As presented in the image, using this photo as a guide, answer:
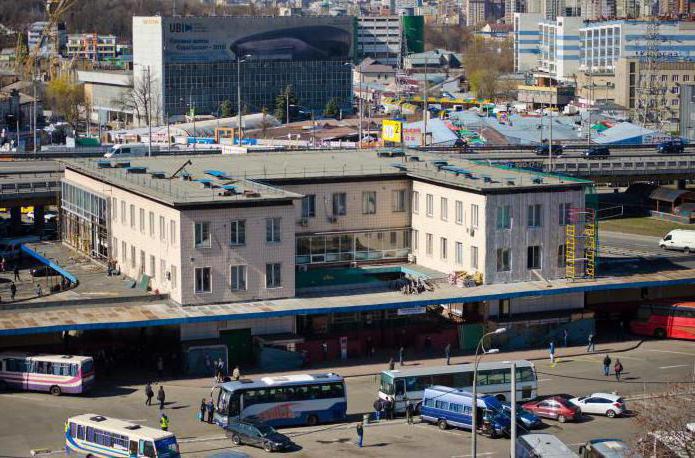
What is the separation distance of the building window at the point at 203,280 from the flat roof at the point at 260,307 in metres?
0.82

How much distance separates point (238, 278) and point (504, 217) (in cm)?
1477

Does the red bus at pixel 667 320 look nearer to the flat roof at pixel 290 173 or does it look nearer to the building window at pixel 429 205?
the flat roof at pixel 290 173

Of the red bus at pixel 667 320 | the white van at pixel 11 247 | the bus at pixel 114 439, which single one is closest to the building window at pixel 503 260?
the red bus at pixel 667 320

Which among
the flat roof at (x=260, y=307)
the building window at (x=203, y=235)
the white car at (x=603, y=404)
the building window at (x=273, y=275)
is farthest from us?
the building window at (x=273, y=275)

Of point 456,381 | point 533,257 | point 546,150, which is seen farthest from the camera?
point 546,150

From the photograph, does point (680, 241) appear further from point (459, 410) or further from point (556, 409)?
point (459, 410)

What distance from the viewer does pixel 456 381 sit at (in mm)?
59812

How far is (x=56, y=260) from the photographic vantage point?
83.6 meters

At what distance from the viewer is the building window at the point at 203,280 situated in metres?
67.4

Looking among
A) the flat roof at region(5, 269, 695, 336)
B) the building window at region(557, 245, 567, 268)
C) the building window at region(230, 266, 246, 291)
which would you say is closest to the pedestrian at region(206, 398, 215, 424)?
the flat roof at region(5, 269, 695, 336)

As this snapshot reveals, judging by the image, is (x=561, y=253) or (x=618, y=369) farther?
(x=561, y=253)

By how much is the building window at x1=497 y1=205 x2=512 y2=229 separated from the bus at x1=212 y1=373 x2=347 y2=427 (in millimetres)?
17899

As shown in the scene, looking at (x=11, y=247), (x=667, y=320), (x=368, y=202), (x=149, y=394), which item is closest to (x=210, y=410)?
(x=149, y=394)

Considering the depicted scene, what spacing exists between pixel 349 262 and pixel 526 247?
1073cm
